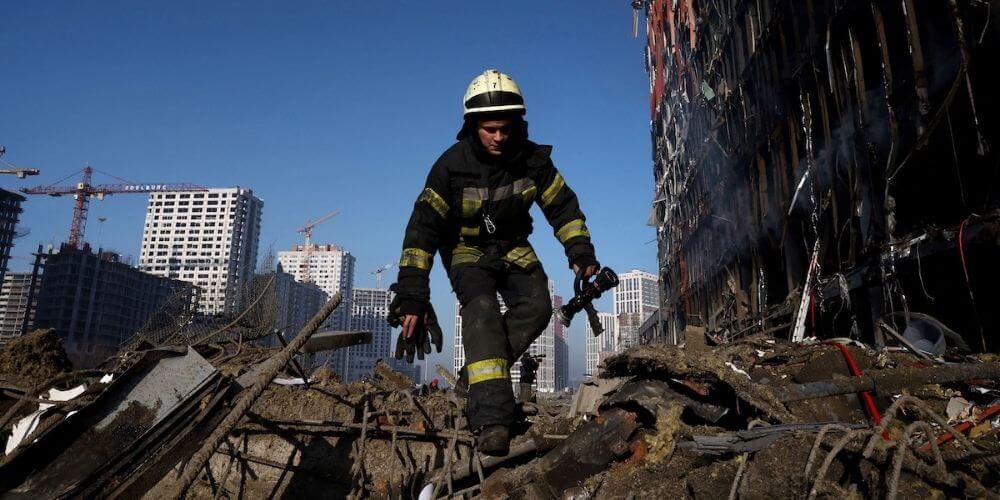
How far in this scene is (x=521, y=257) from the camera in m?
3.57

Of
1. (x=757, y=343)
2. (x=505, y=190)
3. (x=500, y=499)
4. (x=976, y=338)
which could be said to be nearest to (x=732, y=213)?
(x=976, y=338)

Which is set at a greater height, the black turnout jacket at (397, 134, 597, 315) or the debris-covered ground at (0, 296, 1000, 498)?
the black turnout jacket at (397, 134, 597, 315)

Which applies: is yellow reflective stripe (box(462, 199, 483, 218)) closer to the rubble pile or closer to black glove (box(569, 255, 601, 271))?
black glove (box(569, 255, 601, 271))

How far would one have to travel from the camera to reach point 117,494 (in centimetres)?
174

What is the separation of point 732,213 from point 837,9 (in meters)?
8.34

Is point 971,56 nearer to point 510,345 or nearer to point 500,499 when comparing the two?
point 510,345

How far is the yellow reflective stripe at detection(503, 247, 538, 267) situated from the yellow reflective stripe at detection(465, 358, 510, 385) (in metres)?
0.80

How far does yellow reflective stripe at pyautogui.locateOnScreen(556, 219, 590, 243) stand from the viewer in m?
3.75

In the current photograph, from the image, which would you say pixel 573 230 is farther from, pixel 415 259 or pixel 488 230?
pixel 415 259

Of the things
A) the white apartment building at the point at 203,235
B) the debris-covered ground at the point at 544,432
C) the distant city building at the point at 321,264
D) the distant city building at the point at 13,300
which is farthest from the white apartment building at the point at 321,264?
the debris-covered ground at the point at 544,432

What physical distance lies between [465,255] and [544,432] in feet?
3.97

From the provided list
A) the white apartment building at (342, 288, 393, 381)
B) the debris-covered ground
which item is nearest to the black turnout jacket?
the debris-covered ground

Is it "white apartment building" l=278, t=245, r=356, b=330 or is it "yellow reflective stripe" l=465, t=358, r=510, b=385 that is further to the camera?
"white apartment building" l=278, t=245, r=356, b=330

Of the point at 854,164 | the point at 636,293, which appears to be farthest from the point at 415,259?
the point at 636,293
